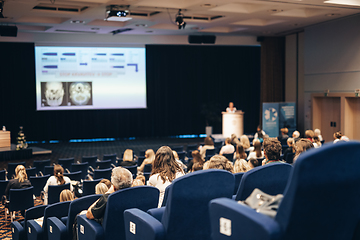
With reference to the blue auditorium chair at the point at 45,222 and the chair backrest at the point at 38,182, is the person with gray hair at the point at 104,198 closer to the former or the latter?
the blue auditorium chair at the point at 45,222

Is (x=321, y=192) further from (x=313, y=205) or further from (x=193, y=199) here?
(x=193, y=199)

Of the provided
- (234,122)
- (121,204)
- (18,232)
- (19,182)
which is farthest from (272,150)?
(234,122)

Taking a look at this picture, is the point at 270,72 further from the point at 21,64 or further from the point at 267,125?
the point at 21,64

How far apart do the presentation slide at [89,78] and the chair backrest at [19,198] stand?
9950 mm

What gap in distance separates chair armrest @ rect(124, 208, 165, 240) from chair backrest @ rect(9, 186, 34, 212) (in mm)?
3954

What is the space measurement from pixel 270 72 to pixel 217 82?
261 centimetres

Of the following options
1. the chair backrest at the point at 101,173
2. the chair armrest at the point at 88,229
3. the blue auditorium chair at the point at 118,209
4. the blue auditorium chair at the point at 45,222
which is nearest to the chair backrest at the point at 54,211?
the blue auditorium chair at the point at 45,222

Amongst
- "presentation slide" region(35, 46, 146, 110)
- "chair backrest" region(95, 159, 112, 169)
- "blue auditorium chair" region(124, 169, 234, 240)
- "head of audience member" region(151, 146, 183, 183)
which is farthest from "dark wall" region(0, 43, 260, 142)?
"blue auditorium chair" region(124, 169, 234, 240)

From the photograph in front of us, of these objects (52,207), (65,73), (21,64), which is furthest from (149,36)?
(52,207)

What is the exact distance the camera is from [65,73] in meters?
15.1

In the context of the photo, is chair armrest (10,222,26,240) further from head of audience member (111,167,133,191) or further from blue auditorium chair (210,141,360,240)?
blue auditorium chair (210,141,360,240)

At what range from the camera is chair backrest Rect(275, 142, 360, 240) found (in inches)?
53.2

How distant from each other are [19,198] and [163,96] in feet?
38.9

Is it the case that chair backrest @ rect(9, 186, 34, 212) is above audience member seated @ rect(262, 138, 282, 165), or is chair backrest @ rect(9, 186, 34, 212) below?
below
